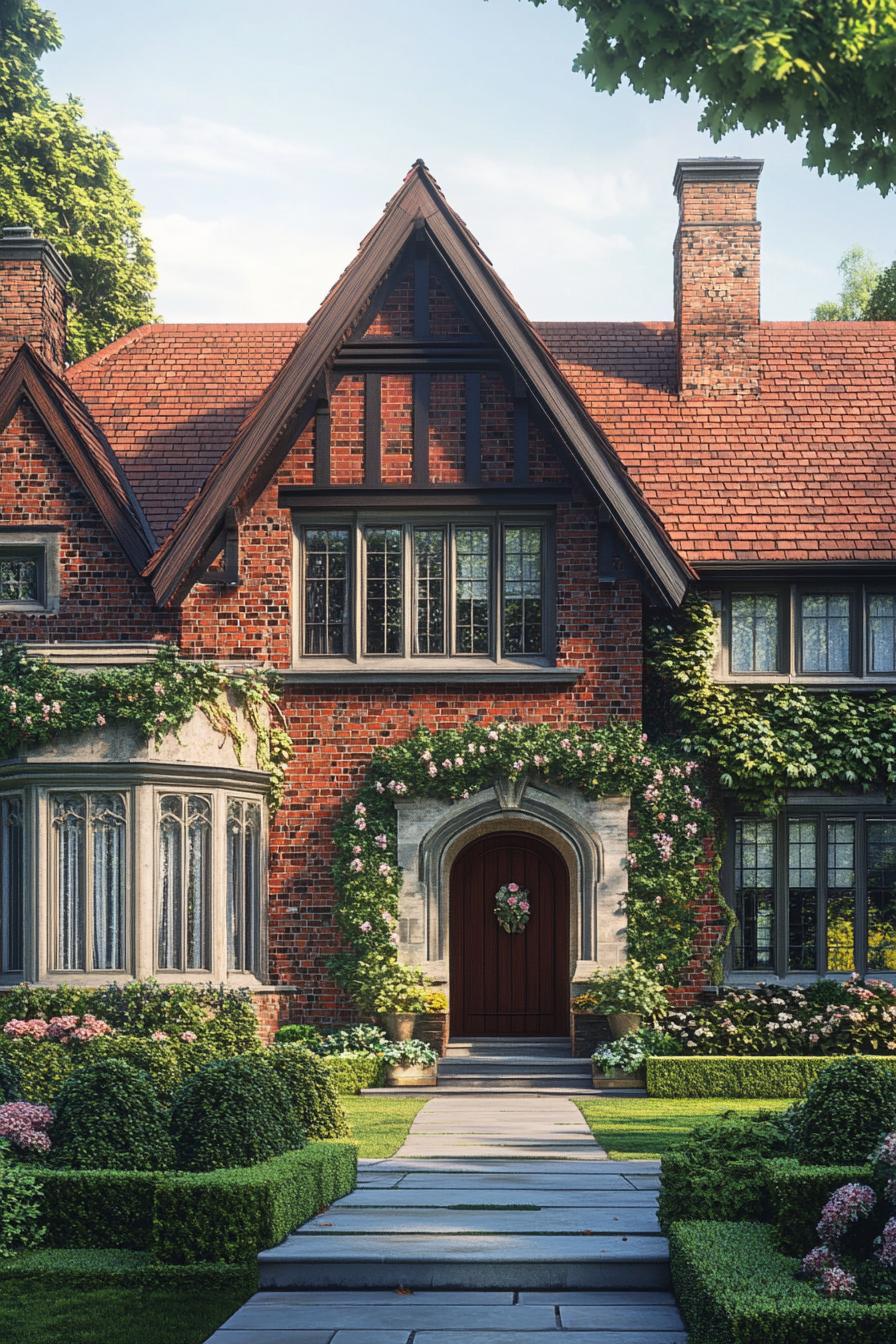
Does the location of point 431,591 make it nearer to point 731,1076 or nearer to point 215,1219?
point 731,1076

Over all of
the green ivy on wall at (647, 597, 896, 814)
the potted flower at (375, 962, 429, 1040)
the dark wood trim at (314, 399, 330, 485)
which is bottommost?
the potted flower at (375, 962, 429, 1040)

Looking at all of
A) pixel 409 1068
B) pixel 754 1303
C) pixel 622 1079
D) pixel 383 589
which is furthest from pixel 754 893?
pixel 754 1303

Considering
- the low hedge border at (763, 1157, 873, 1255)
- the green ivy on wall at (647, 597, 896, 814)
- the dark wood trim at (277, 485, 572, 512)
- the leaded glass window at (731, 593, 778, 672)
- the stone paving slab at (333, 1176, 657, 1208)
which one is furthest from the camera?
the leaded glass window at (731, 593, 778, 672)

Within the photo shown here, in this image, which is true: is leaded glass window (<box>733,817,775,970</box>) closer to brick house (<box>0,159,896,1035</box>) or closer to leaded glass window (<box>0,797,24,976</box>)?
brick house (<box>0,159,896,1035</box>)

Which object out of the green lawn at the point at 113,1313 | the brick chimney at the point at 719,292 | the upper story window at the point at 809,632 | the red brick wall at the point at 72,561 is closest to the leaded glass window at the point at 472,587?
the upper story window at the point at 809,632

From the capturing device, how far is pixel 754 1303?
7.84 metres

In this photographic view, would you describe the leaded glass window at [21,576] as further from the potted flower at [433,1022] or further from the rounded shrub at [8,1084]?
the rounded shrub at [8,1084]

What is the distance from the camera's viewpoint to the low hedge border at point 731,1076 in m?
18.7

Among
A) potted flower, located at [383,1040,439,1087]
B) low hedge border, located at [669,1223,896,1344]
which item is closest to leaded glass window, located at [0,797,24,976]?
potted flower, located at [383,1040,439,1087]

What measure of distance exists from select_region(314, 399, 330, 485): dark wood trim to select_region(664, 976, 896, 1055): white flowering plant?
23.4 ft

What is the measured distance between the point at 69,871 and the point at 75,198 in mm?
19645

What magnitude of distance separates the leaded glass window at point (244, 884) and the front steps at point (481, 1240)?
24.8 feet

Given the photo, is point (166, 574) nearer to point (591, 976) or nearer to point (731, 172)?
point (591, 976)

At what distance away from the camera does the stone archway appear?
20.4m
